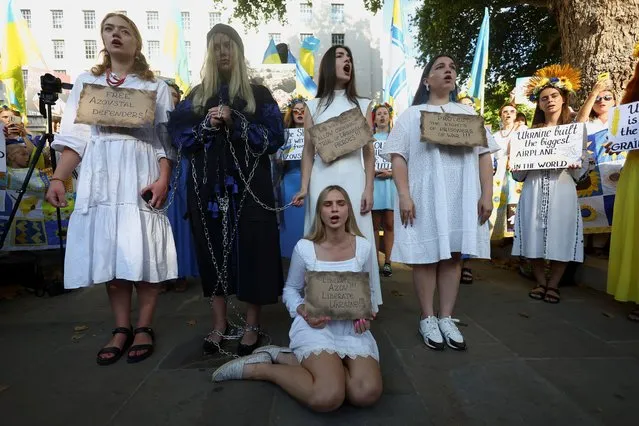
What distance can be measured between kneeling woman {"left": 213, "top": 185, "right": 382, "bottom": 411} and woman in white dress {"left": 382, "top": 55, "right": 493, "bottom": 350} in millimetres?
469

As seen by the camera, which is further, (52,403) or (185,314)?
(185,314)

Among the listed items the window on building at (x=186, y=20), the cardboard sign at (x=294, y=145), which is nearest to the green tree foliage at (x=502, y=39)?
the cardboard sign at (x=294, y=145)

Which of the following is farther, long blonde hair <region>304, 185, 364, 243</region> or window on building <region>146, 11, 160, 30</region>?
window on building <region>146, 11, 160, 30</region>

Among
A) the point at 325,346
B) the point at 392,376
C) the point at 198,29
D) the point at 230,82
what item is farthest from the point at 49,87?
the point at 198,29

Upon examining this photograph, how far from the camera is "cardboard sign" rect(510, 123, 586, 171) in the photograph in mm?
3689

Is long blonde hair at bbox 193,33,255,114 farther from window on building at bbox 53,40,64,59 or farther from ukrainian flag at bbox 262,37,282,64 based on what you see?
window on building at bbox 53,40,64,59

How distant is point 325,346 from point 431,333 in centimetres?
98

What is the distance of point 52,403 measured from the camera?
211 cm

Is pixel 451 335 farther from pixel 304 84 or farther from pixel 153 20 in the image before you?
pixel 153 20

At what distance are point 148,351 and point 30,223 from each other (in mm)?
3209

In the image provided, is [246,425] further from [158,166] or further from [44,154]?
[44,154]

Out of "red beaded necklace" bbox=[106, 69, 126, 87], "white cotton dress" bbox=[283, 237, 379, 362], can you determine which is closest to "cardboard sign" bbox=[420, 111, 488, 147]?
"white cotton dress" bbox=[283, 237, 379, 362]

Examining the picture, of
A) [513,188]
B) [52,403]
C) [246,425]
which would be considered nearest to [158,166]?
[52,403]

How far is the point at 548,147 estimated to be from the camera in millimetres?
3820
